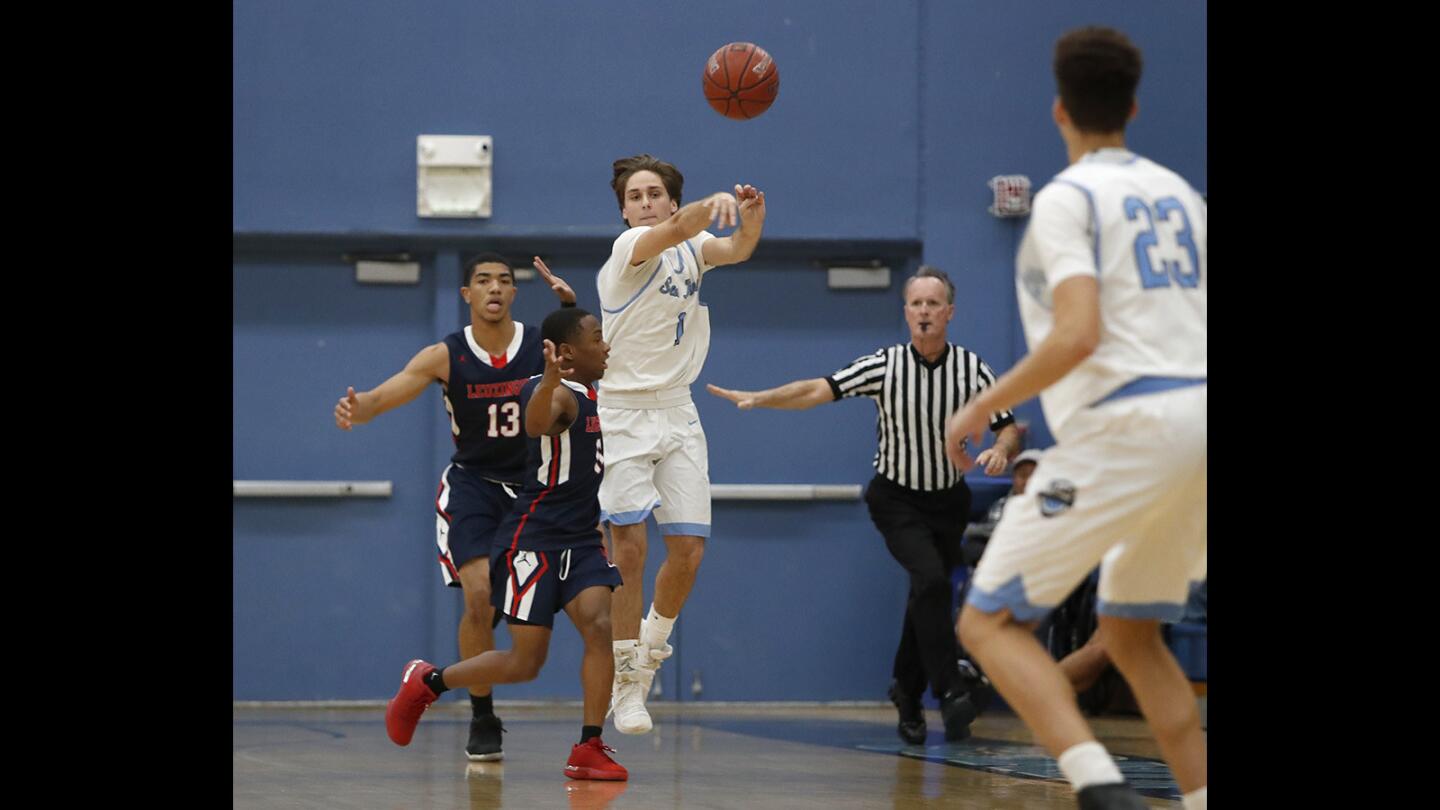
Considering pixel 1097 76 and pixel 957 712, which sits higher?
pixel 1097 76

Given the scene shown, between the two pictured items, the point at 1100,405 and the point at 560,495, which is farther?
the point at 560,495

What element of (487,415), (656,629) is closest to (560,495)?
(487,415)

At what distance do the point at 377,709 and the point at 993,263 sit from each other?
451 cm

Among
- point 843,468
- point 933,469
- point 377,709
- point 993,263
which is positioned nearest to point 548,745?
point 933,469

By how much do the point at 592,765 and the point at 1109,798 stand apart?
2874 mm

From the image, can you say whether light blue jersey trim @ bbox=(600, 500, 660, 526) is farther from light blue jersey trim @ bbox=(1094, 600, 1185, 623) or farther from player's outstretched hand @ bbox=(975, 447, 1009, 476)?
light blue jersey trim @ bbox=(1094, 600, 1185, 623)

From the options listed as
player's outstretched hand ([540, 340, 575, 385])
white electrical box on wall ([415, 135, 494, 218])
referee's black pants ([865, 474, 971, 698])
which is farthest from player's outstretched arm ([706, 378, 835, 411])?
white electrical box on wall ([415, 135, 494, 218])

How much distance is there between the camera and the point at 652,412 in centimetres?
682

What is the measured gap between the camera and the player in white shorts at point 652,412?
6.70m

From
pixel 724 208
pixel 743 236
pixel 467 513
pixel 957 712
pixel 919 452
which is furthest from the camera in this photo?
pixel 919 452

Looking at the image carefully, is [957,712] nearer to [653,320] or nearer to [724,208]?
[653,320]

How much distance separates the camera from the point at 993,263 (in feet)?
33.8

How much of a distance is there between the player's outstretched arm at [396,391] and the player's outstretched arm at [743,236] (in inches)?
45.3
